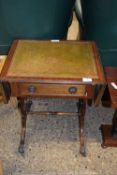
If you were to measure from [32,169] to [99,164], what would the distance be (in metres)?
0.42

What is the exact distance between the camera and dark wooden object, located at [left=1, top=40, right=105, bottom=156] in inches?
45.4

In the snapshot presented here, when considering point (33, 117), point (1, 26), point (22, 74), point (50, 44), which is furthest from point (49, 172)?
point (1, 26)

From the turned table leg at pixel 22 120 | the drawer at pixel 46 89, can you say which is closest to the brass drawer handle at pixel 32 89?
the drawer at pixel 46 89

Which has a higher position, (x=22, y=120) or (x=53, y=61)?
(x=53, y=61)

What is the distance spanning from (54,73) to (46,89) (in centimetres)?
9

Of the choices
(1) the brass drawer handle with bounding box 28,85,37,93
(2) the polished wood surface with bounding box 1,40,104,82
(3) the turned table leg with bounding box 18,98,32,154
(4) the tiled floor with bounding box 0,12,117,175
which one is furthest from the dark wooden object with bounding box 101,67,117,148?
(3) the turned table leg with bounding box 18,98,32,154

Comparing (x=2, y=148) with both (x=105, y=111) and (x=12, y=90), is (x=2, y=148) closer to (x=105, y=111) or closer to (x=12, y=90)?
(x=12, y=90)

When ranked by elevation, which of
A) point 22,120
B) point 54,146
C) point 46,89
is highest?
point 46,89

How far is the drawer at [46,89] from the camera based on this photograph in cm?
118

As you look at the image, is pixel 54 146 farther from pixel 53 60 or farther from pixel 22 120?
pixel 53 60

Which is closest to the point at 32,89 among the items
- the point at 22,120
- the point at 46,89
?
the point at 46,89

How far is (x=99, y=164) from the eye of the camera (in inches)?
57.8

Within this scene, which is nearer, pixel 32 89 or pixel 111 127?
pixel 32 89

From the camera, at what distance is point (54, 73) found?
1.19m
